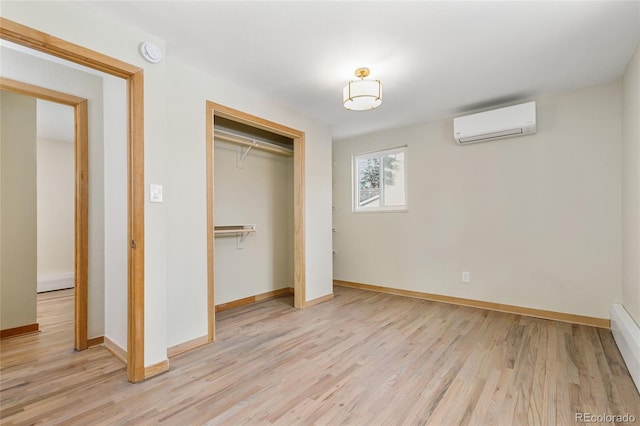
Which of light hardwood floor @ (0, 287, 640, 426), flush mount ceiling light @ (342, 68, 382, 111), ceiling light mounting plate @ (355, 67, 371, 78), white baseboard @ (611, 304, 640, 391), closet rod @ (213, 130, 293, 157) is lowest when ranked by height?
light hardwood floor @ (0, 287, 640, 426)

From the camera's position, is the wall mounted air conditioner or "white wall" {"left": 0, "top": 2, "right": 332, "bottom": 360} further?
the wall mounted air conditioner

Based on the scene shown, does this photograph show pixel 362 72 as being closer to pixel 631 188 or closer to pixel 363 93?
pixel 363 93

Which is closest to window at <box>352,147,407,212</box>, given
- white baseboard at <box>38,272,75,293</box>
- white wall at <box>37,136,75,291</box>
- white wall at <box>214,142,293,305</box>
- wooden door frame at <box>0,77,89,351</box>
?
white wall at <box>214,142,293,305</box>

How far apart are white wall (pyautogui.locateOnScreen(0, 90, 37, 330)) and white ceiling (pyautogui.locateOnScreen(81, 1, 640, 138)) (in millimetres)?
1872

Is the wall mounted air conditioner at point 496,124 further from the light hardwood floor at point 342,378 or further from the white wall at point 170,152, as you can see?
the white wall at point 170,152

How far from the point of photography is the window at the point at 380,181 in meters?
4.51

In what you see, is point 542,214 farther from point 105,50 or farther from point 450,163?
A: point 105,50

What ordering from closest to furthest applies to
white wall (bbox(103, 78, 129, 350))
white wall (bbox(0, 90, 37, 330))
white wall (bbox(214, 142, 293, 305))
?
white wall (bbox(103, 78, 129, 350)), white wall (bbox(0, 90, 37, 330)), white wall (bbox(214, 142, 293, 305))

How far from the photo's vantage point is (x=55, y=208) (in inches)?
211

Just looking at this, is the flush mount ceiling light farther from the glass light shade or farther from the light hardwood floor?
the light hardwood floor

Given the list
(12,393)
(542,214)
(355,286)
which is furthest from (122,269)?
(542,214)

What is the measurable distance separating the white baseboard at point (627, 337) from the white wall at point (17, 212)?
4.97 meters

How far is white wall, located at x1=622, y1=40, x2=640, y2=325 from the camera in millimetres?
2320

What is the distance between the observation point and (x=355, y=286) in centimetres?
491
